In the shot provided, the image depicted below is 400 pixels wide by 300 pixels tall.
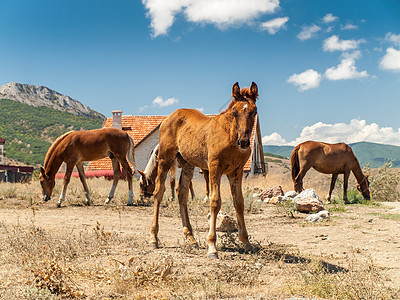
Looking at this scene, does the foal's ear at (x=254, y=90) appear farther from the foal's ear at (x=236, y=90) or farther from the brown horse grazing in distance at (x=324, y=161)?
the brown horse grazing in distance at (x=324, y=161)

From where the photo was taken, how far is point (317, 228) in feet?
28.5

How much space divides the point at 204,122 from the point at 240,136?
3.87ft

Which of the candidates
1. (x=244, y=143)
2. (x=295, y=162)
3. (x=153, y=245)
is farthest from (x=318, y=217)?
(x=295, y=162)

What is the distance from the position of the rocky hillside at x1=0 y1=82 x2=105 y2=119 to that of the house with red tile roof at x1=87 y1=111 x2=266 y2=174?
11916cm

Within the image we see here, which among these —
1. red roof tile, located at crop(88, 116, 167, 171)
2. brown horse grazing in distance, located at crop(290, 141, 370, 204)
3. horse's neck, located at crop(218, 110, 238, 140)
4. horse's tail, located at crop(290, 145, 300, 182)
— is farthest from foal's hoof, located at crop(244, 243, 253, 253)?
red roof tile, located at crop(88, 116, 167, 171)

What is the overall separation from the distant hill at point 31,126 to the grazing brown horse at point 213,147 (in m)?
75.3

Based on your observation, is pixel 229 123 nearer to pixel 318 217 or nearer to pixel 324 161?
pixel 318 217

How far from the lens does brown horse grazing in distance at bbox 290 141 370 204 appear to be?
1483 centimetres

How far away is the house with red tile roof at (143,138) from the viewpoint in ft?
91.8

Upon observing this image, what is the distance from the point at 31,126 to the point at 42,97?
4456 centimetres

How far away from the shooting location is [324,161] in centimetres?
1494

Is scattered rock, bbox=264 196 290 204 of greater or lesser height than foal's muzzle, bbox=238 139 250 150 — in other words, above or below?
below

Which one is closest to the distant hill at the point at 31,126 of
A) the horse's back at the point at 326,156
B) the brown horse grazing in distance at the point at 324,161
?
the brown horse grazing in distance at the point at 324,161

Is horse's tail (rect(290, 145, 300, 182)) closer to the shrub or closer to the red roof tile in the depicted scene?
the shrub
